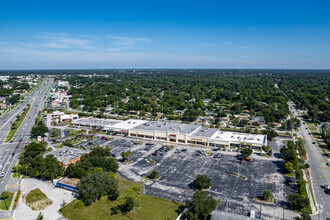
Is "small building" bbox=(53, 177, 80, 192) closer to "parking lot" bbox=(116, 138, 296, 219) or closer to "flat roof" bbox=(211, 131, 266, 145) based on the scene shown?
"parking lot" bbox=(116, 138, 296, 219)

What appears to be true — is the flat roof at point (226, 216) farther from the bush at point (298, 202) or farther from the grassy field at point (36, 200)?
the grassy field at point (36, 200)

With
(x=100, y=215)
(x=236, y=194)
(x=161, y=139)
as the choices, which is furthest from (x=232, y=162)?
(x=100, y=215)

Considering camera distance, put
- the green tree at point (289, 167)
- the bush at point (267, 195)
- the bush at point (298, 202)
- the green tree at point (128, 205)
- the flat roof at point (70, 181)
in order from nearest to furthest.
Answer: the bush at point (298, 202), the green tree at point (128, 205), the bush at point (267, 195), the flat roof at point (70, 181), the green tree at point (289, 167)

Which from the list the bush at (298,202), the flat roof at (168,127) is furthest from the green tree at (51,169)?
the bush at (298,202)

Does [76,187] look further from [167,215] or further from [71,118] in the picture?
[71,118]

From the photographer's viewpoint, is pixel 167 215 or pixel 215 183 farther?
pixel 215 183
